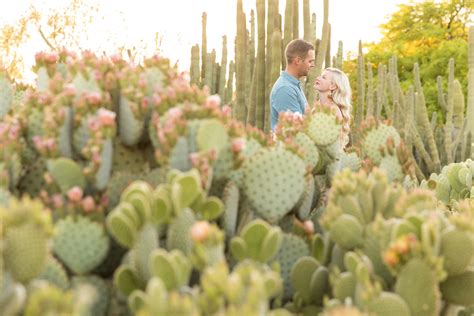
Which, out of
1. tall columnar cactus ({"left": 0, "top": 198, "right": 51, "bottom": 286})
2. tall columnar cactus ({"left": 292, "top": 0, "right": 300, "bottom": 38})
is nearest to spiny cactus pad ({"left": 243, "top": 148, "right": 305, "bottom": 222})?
tall columnar cactus ({"left": 0, "top": 198, "right": 51, "bottom": 286})

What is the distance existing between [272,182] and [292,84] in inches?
191

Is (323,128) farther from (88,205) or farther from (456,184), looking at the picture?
(456,184)

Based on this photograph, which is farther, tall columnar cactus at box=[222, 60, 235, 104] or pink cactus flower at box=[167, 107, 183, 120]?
tall columnar cactus at box=[222, 60, 235, 104]

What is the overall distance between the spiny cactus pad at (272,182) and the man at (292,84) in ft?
14.3

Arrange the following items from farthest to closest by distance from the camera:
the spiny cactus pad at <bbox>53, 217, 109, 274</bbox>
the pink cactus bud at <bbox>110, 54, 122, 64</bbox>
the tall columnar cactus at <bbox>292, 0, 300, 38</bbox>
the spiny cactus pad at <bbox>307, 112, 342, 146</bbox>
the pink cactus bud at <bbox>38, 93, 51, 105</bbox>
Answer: the tall columnar cactus at <bbox>292, 0, 300, 38</bbox> < the spiny cactus pad at <bbox>307, 112, 342, 146</bbox> < the pink cactus bud at <bbox>110, 54, 122, 64</bbox> < the pink cactus bud at <bbox>38, 93, 51, 105</bbox> < the spiny cactus pad at <bbox>53, 217, 109, 274</bbox>

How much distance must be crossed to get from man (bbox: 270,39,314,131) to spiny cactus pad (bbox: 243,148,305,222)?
436 cm

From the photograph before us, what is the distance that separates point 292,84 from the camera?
721 cm

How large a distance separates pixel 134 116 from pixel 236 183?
372 mm

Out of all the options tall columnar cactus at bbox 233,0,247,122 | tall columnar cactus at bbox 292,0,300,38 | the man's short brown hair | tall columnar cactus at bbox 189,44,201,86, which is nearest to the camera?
the man's short brown hair

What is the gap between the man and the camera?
710 centimetres

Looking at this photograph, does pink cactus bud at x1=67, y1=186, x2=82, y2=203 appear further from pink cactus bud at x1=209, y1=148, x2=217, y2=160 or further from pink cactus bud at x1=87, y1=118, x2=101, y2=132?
pink cactus bud at x1=209, y1=148, x2=217, y2=160

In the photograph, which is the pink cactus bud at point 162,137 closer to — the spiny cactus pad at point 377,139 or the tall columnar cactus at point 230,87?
the spiny cactus pad at point 377,139

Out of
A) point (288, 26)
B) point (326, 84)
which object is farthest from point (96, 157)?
point (288, 26)

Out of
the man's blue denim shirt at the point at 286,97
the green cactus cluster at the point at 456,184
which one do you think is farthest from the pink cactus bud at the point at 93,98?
the man's blue denim shirt at the point at 286,97
